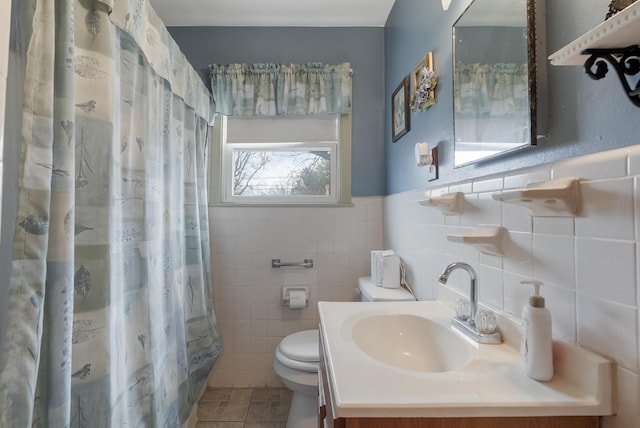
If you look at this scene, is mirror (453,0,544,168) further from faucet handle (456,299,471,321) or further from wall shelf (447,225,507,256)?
faucet handle (456,299,471,321)

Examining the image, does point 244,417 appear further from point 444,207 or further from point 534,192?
point 534,192

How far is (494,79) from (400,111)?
0.88m

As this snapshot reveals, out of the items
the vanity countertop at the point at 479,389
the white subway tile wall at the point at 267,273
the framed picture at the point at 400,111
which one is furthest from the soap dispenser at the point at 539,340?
the white subway tile wall at the point at 267,273

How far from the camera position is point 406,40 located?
5.51 feet

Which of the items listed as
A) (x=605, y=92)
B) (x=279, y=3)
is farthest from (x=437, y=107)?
(x=279, y=3)

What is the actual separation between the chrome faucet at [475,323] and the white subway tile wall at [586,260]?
0.04 metres

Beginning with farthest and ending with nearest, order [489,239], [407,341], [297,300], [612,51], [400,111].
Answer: [297,300], [400,111], [407,341], [489,239], [612,51]

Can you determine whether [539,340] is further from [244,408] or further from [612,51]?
[244,408]

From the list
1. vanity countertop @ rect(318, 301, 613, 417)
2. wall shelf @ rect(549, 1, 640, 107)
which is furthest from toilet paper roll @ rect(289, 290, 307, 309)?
wall shelf @ rect(549, 1, 640, 107)

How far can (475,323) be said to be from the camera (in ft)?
2.84

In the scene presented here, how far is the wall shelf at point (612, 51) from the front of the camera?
1.44 ft

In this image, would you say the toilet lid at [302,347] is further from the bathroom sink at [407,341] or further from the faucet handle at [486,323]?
the faucet handle at [486,323]

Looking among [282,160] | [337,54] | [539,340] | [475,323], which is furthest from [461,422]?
[337,54]

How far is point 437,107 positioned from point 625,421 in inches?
43.4
